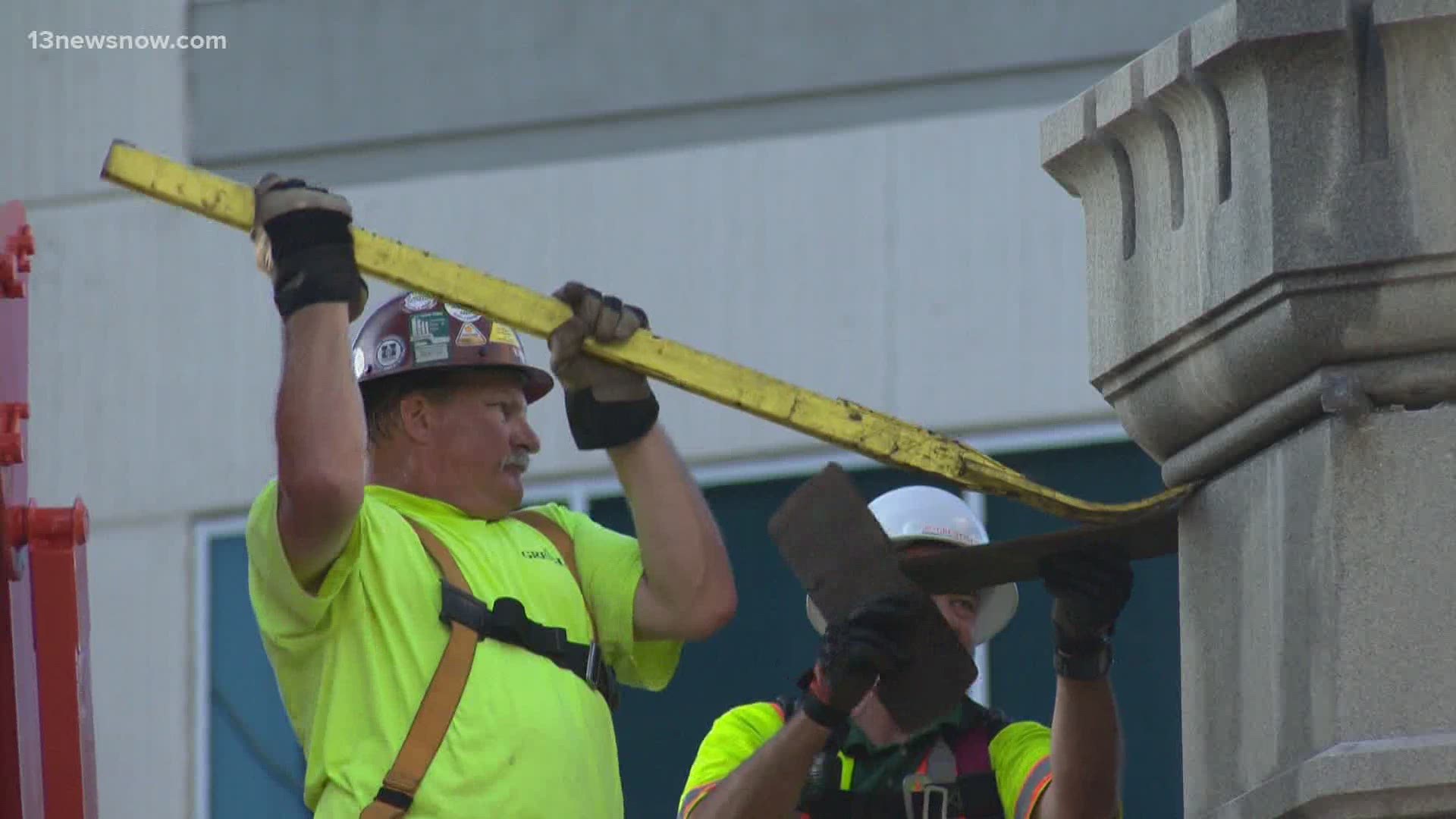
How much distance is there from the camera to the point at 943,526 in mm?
7930

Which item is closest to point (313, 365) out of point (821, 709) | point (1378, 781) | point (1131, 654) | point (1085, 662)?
point (821, 709)

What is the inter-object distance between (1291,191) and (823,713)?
75.1 inches

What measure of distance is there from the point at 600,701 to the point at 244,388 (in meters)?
7.13

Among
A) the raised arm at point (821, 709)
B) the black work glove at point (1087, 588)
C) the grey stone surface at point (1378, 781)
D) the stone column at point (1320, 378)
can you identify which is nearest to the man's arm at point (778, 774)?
the raised arm at point (821, 709)

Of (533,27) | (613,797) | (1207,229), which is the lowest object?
(613,797)

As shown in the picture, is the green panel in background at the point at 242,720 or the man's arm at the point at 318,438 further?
the green panel in background at the point at 242,720

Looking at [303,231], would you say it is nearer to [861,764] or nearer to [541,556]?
[541,556]

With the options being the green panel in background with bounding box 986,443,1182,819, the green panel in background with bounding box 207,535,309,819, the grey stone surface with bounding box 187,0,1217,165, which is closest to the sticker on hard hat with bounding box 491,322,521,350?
the green panel in background with bounding box 986,443,1182,819

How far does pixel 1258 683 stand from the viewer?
5.39m

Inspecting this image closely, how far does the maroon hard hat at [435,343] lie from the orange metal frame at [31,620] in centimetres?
73

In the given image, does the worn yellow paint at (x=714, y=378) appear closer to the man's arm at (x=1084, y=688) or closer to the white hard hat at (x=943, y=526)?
the man's arm at (x=1084, y=688)

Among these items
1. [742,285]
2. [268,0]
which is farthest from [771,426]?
[268,0]

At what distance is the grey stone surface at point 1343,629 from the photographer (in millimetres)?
5039

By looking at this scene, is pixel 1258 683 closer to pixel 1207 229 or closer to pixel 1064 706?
pixel 1207 229
